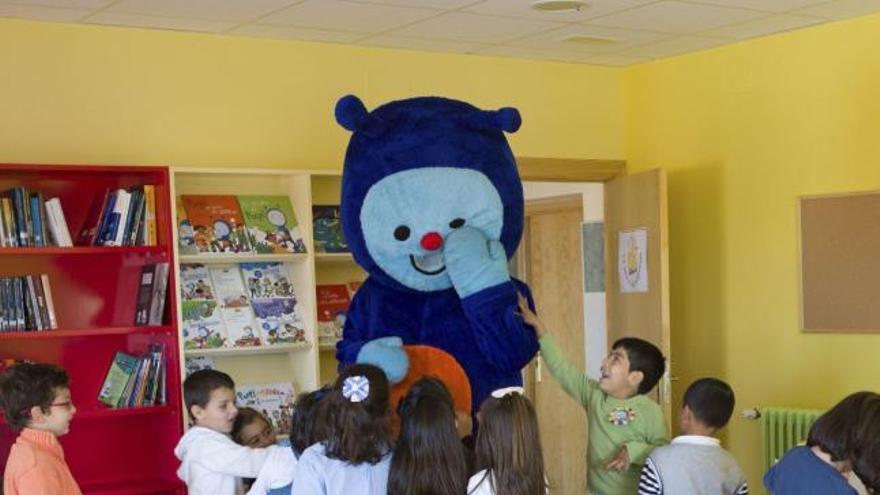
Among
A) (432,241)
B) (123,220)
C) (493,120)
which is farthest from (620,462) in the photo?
(123,220)

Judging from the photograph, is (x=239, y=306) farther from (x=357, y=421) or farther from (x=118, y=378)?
(x=357, y=421)

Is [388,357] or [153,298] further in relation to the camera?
[153,298]

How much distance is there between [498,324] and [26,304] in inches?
74.8

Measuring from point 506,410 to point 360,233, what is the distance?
36.6 inches

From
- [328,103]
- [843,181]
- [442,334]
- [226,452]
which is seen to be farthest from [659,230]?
[226,452]

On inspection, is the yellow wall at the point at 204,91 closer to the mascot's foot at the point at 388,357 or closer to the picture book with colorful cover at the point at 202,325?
the picture book with colorful cover at the point at 202,325

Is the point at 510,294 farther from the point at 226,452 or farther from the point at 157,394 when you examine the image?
the point at 157,394

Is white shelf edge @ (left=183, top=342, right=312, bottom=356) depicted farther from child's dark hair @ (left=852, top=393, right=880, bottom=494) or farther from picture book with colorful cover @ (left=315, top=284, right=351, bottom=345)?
child's dark hair @ (left=852, top=393, right=880, bottom=494)

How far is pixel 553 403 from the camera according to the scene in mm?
7590

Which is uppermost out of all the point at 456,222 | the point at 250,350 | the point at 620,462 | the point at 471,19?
the point at 471,19

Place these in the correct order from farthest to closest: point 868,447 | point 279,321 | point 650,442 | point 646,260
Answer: point 646,260, point 279,321, point 650,442, point 868,447

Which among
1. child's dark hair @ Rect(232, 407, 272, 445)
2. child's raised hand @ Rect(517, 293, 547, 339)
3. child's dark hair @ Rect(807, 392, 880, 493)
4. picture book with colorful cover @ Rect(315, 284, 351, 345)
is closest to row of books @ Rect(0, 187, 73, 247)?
child's dark hair @ Rect(232, 407, 272, 445)

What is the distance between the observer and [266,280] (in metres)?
5.41

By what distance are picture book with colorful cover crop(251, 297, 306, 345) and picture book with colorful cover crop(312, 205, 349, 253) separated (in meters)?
0.29
